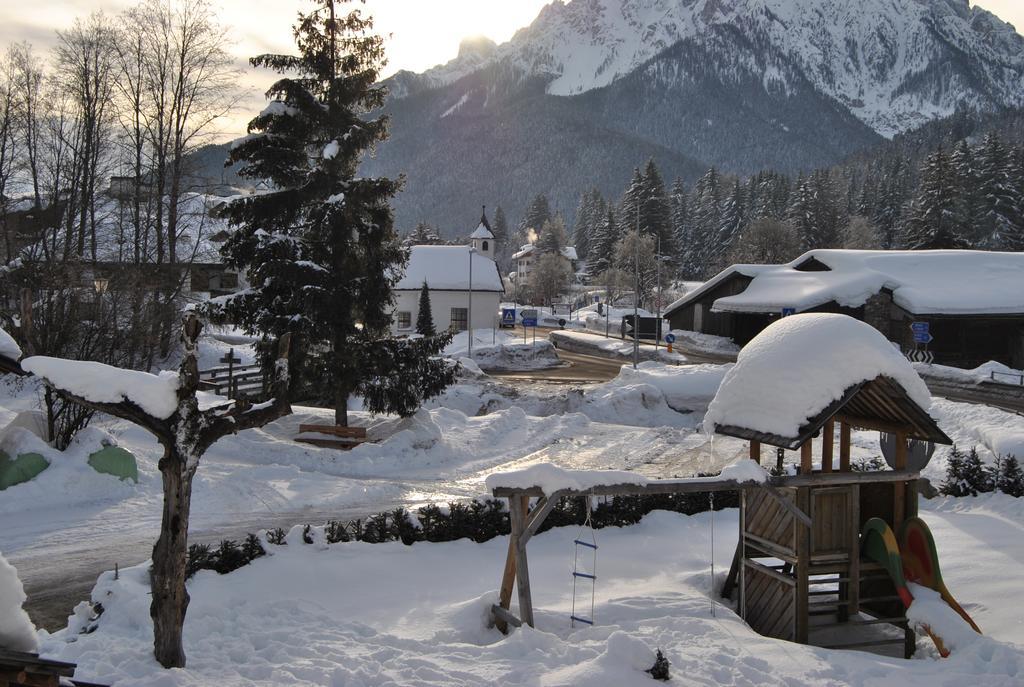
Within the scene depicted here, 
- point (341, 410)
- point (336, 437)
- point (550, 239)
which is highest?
point (550, 239)

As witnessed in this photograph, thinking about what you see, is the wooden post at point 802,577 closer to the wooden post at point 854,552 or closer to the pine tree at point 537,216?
the wooden post at point 854,552

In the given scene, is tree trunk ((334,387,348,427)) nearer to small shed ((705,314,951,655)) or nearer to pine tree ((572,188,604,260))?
small shed ((705,314,951,655))

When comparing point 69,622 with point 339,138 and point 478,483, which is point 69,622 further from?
point 339,138

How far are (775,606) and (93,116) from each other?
29.9 meters

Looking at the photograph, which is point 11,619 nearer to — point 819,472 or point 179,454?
point 179,454

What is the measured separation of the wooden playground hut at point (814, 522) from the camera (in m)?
9.58

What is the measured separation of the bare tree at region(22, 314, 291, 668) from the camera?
A: 743cm

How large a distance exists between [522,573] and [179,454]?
4.38 metres

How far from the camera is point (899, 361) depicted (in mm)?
10016

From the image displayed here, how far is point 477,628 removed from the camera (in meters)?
9.75

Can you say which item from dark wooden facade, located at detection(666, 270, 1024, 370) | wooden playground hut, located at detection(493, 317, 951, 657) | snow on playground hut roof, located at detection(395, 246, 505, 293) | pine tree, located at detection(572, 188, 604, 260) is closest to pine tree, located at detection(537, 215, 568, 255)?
pine tree, located at detection(572, 188, 604, 260)

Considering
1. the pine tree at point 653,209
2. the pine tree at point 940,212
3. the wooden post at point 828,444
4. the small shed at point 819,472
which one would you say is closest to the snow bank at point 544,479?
the small shed at point 819,472

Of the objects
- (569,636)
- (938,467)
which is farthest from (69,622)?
(938,467)

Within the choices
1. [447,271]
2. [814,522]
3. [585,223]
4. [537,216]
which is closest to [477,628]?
[814,522]
